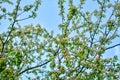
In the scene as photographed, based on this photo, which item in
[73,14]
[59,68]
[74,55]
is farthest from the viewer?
[73,14]

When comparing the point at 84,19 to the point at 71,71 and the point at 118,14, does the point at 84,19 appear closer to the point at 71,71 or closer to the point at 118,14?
the point at 118,14

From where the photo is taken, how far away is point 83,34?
16.6 meters

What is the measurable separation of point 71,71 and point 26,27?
5.34 m

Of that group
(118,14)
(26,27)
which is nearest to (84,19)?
(118,14)

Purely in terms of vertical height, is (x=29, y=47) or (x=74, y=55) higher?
(x=74, y=55)

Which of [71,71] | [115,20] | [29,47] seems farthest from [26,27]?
[71,71]

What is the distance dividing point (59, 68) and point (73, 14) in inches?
123

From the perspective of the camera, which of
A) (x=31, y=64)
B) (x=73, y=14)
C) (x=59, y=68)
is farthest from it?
(x=31, y=64)

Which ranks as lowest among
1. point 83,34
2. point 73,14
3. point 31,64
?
point 31,64

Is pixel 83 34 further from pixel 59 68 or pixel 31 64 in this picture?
pixel 59 68

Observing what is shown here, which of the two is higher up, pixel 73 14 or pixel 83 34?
pixel 73 14

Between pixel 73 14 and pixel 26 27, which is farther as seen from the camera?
pixel 26 27

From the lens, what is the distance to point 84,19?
16.9m

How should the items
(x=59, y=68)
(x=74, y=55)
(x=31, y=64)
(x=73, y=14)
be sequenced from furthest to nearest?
(x=31, y=64), (x=73, y=14), (x=59, y=68), (x=74, y=55)
